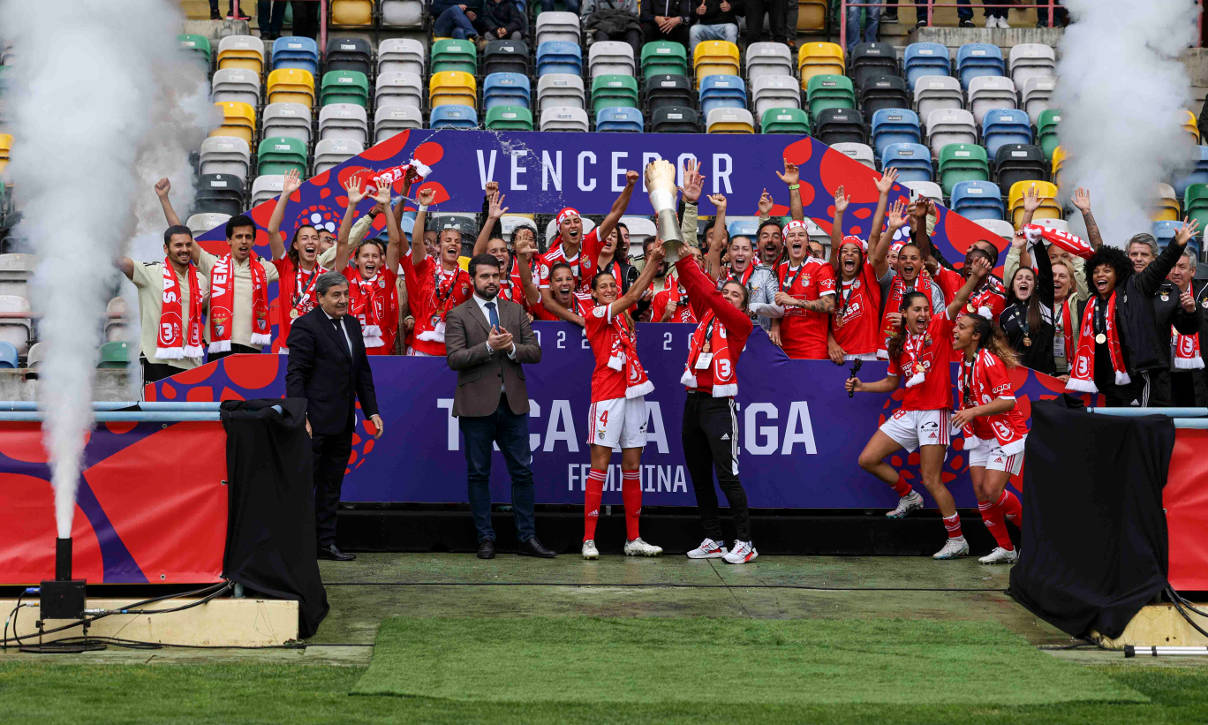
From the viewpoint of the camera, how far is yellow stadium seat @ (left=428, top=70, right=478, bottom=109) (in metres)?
16.1

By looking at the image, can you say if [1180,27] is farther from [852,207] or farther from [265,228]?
[265,228]

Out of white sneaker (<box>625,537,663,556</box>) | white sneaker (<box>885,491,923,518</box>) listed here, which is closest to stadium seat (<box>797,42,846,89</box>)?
white sneaker (<box>885,491,923,518</box>)

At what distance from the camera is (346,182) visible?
1062cm

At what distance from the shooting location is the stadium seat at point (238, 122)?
15.4 metres

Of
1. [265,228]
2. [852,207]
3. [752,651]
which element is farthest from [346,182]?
[752,651]

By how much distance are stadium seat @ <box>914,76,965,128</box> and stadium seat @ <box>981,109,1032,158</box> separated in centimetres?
73

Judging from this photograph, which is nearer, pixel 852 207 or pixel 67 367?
pixel 67 367

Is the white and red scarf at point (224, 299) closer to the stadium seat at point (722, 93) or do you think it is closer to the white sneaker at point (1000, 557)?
the white sneaker at point (1000, 557)

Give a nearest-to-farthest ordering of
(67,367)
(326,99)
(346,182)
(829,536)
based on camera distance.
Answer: (67,367) → (829,536) → (346,182) → (326,99)

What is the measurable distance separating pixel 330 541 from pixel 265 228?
9.36 feet

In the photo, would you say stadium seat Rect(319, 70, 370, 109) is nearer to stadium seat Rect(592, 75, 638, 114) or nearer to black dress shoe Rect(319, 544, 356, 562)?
stadium seat Rect(592, 75, 638, 114)

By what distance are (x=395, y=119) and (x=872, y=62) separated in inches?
243

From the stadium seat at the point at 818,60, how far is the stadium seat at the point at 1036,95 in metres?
→ 2.27

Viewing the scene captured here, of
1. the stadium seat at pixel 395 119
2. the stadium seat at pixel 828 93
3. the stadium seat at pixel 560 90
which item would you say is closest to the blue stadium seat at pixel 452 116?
the stadium seat at pixel 395 119
